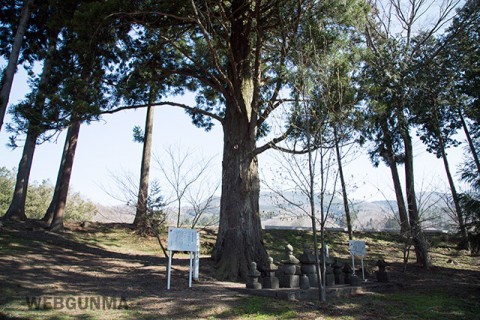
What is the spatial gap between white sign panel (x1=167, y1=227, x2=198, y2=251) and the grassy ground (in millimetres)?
662

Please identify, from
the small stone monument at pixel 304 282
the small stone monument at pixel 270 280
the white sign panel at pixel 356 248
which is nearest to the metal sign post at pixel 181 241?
the small stone monument at pixel 270 280

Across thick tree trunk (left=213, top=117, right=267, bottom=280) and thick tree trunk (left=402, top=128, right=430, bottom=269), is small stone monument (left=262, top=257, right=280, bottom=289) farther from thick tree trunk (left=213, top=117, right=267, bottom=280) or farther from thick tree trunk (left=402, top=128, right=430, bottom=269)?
thick tree trunk (left=402, top=128, right=430, bottom=269)

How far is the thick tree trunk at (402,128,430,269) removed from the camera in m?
10.2

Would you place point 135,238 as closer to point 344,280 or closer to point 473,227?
point 344,280

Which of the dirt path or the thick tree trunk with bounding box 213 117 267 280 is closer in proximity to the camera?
the dirt path

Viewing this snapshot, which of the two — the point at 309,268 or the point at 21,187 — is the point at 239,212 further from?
the point at 21,187

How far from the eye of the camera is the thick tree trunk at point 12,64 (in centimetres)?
928

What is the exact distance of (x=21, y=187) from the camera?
1124 cm

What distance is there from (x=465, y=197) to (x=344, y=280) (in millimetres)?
3086

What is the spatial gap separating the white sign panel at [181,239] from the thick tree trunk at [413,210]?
6721mm

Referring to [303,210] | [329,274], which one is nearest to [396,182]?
[329,274]

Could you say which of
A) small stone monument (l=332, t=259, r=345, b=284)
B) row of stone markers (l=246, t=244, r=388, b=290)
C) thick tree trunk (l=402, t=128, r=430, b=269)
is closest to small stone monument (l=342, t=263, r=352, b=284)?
small stone monument (l=332, t=259, r=345, b=284)

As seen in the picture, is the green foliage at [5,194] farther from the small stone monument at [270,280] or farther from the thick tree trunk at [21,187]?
the small stone monument at [270,280]

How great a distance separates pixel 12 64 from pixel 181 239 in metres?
7.65
